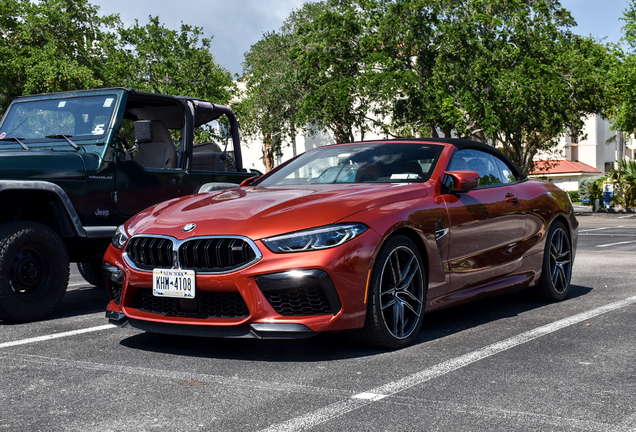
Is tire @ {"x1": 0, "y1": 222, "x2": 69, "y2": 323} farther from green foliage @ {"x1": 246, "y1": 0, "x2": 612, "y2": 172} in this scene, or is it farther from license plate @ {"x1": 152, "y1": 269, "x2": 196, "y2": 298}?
green foliage @ {"x1": 246, "y1": 0, "x2": 612, "y2": 172}

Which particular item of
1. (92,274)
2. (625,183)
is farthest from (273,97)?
(92,274)

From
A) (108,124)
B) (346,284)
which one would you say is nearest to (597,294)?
(346,284)

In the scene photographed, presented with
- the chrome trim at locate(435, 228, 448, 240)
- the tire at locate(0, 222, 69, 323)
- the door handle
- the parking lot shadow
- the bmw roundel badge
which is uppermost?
the door handle

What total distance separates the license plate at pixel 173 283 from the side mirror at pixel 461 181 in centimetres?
210

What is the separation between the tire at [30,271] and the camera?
607cm

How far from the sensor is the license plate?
468 centimetres

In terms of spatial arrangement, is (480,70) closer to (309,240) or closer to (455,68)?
(455,68)

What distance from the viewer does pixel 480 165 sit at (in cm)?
655

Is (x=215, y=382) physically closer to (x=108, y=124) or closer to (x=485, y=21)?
(x=108, y=124)

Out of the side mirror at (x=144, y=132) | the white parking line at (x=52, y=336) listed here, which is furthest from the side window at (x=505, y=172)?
the white parking line at (x=52, y=336)

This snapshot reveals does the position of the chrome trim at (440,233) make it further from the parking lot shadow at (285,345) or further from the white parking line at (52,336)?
the white parking line at (52,336)

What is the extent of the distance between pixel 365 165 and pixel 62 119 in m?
3.45

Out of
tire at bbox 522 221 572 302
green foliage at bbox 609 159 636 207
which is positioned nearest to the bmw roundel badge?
tire at bbox 522 221 572 302

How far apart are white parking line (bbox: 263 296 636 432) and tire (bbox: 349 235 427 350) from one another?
1.48ft
